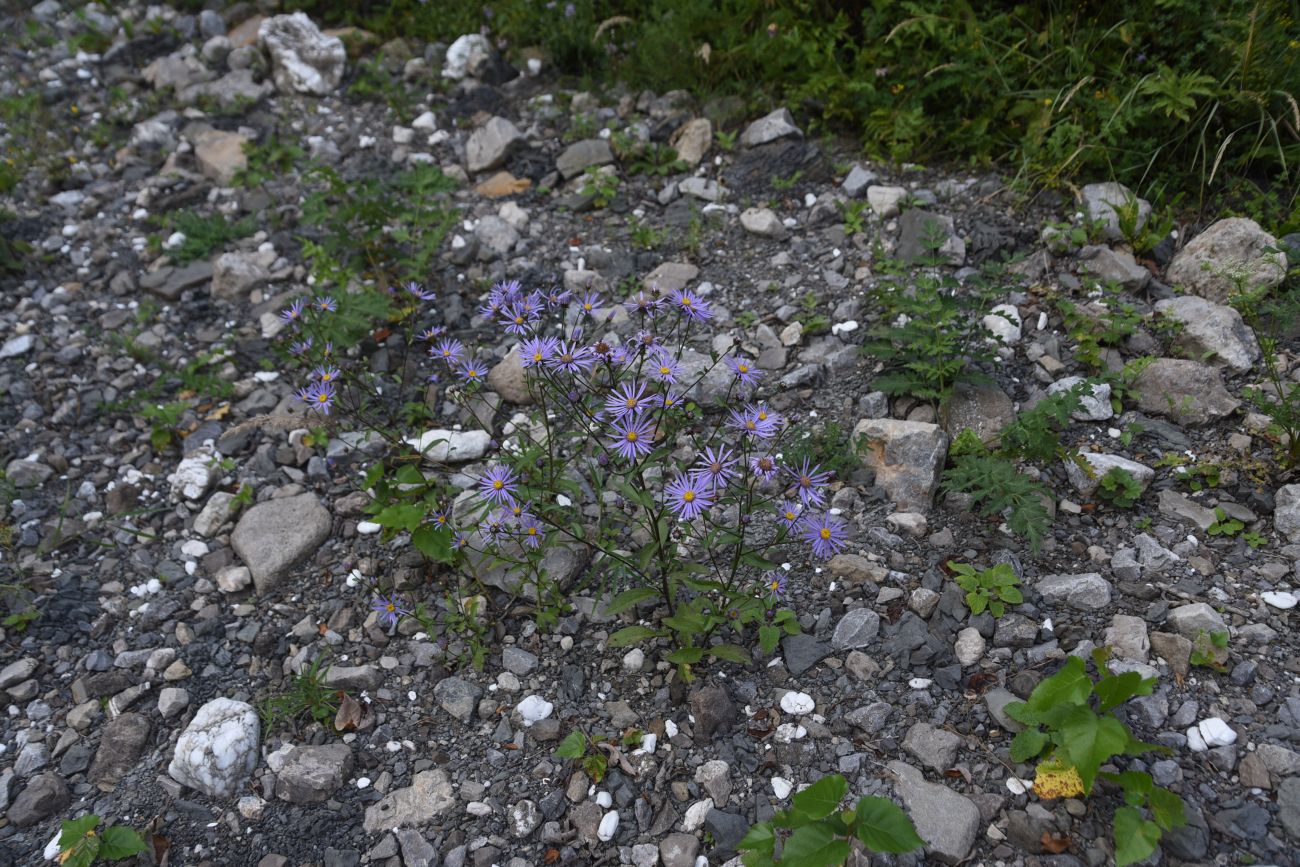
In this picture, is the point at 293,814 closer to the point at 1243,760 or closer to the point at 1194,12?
the point at 1243,760

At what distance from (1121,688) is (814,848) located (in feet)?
3.25

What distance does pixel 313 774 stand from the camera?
299 cm

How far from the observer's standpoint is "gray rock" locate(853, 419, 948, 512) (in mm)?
3527

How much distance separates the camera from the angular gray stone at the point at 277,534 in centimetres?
375

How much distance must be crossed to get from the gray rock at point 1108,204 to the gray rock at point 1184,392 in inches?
35.7

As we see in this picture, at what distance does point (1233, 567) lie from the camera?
3.16m

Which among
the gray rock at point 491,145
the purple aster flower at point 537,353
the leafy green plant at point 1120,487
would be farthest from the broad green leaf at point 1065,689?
the gray rock at point 491,145

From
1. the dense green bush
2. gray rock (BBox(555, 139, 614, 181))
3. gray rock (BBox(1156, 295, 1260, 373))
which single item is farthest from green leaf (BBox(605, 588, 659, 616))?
gray rock (BBox(555, 139, 614, 181))

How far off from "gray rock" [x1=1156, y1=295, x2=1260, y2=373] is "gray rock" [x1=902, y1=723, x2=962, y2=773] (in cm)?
218

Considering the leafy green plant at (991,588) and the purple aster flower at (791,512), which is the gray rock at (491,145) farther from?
the leafy green plant at (991,588)

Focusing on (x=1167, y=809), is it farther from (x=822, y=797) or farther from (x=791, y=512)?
(x=791, y=512)

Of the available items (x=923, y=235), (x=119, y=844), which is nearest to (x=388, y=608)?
(x=119, y=844)

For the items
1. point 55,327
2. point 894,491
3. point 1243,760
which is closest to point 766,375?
point 894,491

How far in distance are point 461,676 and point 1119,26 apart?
4.56 m
